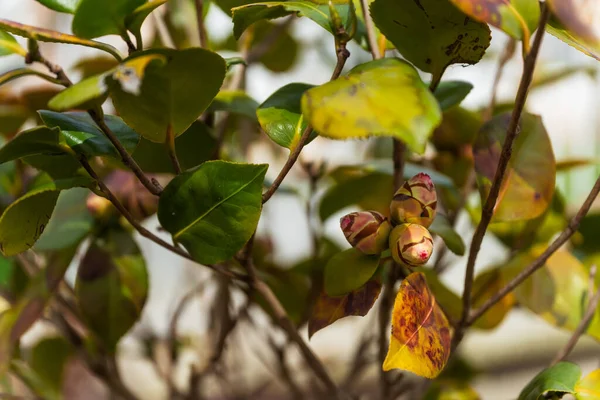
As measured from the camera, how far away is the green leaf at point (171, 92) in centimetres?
30

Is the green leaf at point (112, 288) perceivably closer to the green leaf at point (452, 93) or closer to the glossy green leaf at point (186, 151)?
the glossy green leaf at point (186, 151)

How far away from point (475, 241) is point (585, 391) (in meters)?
0.12

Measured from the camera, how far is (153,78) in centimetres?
30

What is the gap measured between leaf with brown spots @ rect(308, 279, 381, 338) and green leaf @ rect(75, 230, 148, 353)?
19cm

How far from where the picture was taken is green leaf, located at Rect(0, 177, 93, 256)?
33cm

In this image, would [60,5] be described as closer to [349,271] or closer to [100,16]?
[100,16]

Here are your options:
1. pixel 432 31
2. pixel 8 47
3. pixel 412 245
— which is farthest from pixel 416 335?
pixel 8 47

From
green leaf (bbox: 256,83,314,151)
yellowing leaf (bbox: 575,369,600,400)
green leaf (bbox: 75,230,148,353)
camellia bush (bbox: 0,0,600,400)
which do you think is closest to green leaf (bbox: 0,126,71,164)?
camellia bush (bbox: 0,0,600,400)

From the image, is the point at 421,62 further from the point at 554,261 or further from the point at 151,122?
the point at 554,261

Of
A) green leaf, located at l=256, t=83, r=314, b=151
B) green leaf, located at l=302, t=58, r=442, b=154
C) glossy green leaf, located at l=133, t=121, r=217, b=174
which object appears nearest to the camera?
green leaf, located at l=302, t=58, r=442, b=154

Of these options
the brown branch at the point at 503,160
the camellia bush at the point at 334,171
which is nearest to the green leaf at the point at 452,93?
the camellia bush at the point at 334,171

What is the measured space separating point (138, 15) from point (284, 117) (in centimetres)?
10

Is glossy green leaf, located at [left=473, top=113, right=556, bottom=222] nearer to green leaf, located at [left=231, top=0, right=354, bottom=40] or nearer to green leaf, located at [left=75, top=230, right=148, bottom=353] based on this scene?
green leaf, located at [left=231, top=0, right=354, bottom=40]

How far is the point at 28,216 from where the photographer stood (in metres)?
0.34
